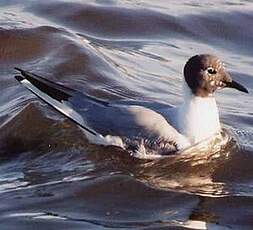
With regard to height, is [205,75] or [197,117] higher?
[205,75]

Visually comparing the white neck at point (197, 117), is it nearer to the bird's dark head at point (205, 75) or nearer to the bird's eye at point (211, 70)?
the bird's dark head at point (205, 75)

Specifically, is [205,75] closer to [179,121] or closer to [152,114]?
[179,121]

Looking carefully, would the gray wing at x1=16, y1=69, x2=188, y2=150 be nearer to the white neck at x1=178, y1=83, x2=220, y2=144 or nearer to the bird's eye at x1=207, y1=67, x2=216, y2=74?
the white neck at x1=178, y1=83, x2=220, y2=144

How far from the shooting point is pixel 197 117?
8969 mm

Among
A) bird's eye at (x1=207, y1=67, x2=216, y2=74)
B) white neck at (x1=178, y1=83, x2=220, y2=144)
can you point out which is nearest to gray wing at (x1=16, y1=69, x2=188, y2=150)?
white neck at (x1=178, y1=83, x2=220, y2=144)

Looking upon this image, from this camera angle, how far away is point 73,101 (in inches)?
361

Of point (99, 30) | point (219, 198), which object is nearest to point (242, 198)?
point (219, 198)

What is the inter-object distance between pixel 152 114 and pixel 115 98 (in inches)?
50.1

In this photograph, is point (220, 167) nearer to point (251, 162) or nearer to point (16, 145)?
point (251, 162)

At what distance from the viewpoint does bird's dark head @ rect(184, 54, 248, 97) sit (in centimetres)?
902

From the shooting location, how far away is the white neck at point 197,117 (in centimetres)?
888

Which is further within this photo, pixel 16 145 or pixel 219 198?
pixel 16 145

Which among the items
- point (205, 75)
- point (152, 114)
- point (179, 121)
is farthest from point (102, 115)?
point (205, 75)

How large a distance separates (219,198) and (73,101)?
189 centimetres
